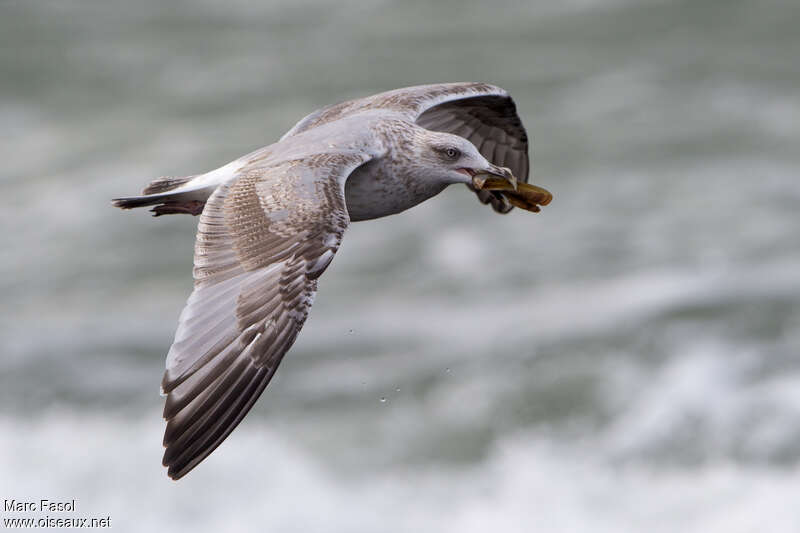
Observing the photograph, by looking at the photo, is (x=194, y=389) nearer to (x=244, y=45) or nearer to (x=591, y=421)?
(x=591, y=421)

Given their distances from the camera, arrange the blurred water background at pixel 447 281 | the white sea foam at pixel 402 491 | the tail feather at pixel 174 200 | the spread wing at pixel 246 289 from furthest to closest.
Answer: the blurred water background at pixel 447 281
the white sea foam at pixel 402 491
the tail feather at pixel 174 200
the spread wing at pixel 246 289

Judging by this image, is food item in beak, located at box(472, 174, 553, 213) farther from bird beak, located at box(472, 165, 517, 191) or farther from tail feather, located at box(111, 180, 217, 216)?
tail feather, located at box(111, 180, 217, 216)

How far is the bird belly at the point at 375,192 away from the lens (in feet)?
23.9

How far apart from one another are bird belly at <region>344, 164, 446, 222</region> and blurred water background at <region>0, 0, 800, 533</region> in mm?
5534

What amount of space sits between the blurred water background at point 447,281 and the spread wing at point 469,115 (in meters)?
4.37

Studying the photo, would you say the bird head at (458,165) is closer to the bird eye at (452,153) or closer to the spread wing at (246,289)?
the bird eye at (452,153)

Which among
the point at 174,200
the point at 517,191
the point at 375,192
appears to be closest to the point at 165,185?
the point at 174,200

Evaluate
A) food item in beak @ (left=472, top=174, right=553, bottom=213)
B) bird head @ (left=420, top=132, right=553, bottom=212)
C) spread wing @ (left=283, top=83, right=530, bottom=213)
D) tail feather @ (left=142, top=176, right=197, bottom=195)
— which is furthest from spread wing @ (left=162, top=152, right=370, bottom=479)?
spread wing @ (left=283, top=83, right=530, bottom=213)

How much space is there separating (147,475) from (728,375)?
19.2 feet

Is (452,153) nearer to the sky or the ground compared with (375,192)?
nearer to the sky

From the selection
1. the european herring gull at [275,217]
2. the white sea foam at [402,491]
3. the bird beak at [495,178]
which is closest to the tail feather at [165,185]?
the european herring gull at [275,217]

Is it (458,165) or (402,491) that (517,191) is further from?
(402,491)

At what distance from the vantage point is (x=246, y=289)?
6.30 m

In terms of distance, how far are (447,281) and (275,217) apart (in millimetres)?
8847
